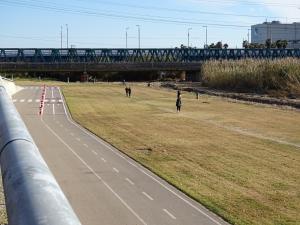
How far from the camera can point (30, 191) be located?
410 centimetres

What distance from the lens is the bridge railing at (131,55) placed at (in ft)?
438

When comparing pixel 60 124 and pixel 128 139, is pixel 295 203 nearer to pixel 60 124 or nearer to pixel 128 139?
pixel 128 139

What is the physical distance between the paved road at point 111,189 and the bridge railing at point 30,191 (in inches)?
365

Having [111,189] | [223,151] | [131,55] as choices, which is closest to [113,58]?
[131,55]

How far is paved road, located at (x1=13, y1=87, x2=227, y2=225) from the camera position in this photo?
14930 mm

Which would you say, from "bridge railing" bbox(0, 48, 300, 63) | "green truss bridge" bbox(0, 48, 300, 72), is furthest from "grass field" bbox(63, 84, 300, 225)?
"bridge railing" bbox(0, 48, 300, 63)

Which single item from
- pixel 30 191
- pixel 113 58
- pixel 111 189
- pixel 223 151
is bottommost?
pixel 111 189

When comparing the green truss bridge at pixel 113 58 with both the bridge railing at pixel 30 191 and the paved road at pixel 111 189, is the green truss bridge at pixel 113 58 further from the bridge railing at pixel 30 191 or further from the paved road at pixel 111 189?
the bridge railing at pixel 30 191

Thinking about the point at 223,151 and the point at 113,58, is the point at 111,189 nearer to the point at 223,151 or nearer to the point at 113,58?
the point at 223,151

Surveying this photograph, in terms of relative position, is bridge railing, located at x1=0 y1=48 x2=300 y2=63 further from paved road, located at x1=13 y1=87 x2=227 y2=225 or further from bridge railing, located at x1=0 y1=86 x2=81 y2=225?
bridge railing, located at x1=0 y1=86 x2=81 y2=225

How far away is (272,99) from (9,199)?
59247mm

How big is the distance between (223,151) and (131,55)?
4731 inches

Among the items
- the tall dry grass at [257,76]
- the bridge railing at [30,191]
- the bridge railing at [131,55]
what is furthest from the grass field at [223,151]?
the bridge railing at [131,55]

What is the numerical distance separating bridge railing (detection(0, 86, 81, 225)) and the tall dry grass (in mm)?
61650
